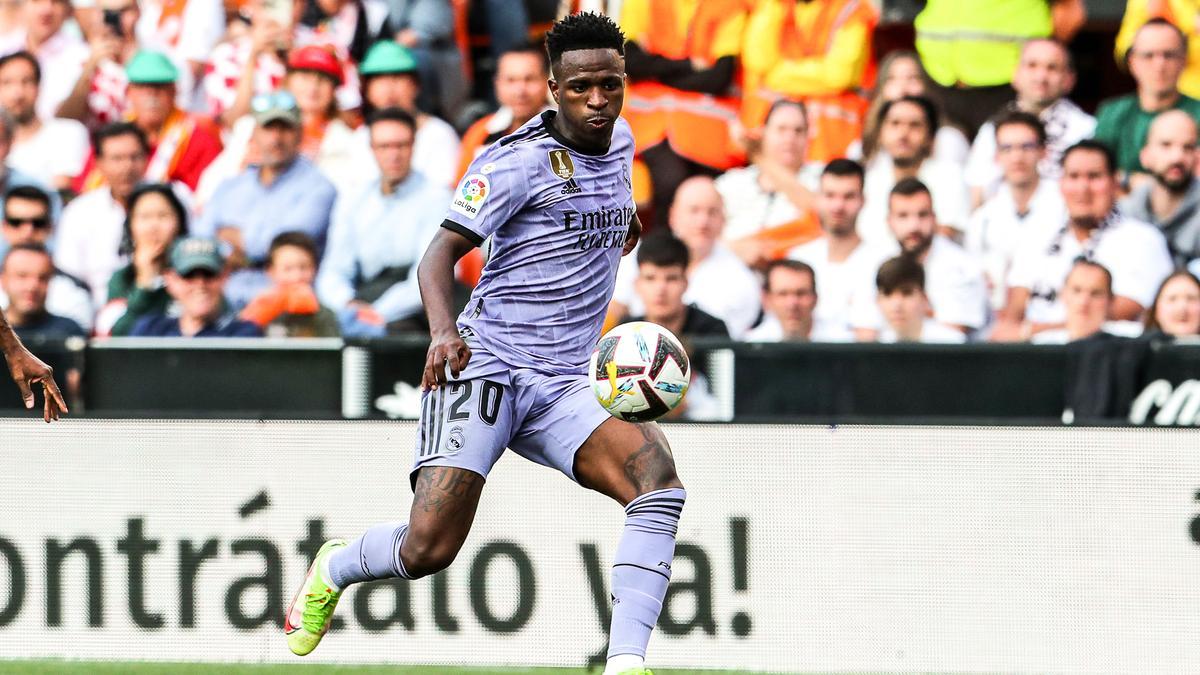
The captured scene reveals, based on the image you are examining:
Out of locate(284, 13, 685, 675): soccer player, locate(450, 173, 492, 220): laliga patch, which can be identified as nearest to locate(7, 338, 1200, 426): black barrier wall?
locate(284, 13, 685, 675): soccer player

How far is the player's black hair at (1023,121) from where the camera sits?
Answer: 9898 mm

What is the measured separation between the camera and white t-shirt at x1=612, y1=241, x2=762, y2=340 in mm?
Answer: 9680

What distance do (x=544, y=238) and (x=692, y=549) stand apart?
209cm

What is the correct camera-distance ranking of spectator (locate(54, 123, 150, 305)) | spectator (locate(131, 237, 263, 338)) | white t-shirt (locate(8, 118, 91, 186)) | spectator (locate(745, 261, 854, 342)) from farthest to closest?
1. white t-shirt (locate(8, 118, 91, 186))
2. spectator (locate(54, 123, 150, 305))
3. spectator (locate(131, 237, 263, 338))
4. spectator (locate(745, 261, 854, 342))

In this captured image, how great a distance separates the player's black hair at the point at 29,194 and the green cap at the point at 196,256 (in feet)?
4.36

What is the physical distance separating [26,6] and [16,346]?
23.0 feet

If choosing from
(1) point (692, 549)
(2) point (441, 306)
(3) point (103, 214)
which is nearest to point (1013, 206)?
(1) point (692, 549)

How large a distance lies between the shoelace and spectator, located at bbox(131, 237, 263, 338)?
11.1ft

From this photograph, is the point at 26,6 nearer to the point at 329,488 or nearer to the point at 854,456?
the point at 329,488

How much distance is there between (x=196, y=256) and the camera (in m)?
9.89

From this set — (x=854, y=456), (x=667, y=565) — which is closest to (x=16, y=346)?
(x=667, y=565)

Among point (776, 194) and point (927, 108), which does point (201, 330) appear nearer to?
point (776, 194)

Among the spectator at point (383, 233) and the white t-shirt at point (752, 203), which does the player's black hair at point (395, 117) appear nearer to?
the spectator at point (383, 233)

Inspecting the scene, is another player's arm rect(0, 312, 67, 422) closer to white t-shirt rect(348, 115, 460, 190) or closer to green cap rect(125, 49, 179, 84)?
white t-shirt rect(348, 115, 460, 190)
